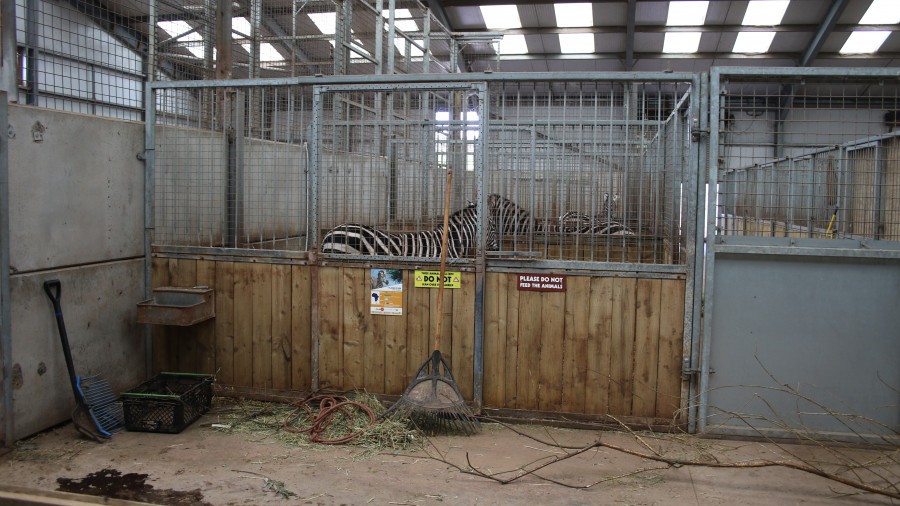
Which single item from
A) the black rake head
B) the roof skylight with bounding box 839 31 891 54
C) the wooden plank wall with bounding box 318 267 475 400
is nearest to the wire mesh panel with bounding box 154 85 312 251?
the wooden plank wall with bounding box 318 267 475 400

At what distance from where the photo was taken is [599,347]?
435 cm

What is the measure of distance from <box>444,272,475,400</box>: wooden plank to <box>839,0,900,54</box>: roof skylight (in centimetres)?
1324

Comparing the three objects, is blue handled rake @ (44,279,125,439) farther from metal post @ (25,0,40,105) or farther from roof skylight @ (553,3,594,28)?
roof skylight @ (553,3,594,28)

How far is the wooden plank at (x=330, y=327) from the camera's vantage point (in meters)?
4.69

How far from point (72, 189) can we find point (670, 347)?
425 cm

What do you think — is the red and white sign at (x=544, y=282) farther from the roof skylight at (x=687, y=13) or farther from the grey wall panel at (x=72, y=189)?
the roof skylight at (x=687, y=13)

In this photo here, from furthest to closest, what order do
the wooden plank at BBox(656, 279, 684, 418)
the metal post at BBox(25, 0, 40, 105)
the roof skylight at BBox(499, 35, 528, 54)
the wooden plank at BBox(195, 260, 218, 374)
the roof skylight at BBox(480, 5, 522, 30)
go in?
1. the roof skylight at BBox(499, 35, 528, 54)
2. the roof skylight at BBox(480, 5, 522, 30)
3. the metal post at BBox(25, 0, 40, 105)
4. the wooden plank at BBox(195, 260, 218, 374)
5. the wooden plank at BBox(656, 279, 684, 418)

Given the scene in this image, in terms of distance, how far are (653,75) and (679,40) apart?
12301 mm

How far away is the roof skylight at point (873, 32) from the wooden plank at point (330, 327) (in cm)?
1376

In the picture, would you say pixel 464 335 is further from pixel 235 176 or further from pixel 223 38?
pixel 223 38

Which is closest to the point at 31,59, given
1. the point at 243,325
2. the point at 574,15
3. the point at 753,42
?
the point at 243,325

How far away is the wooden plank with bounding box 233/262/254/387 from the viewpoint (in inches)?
191

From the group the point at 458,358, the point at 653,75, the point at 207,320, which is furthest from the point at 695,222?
the point at 207,320

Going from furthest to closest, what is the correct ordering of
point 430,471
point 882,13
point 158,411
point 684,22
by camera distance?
1. point 684,22
2. point 882,13
3. point 158,411
4. point 430,471
